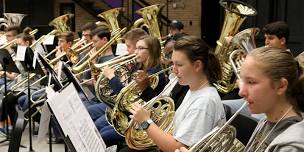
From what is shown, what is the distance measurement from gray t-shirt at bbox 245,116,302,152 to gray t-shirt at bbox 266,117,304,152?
0.08 meters

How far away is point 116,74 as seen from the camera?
346 cm

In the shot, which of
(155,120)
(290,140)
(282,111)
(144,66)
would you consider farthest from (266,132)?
(144,66)

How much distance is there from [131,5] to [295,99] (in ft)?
33.8

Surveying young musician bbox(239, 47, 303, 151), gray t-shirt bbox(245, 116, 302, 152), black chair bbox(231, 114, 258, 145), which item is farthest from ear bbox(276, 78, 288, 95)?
black chair bbox(231, 114, 258, 145)

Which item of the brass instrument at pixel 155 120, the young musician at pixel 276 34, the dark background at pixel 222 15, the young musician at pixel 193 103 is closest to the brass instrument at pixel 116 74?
the brass instrument at pixel 155 120

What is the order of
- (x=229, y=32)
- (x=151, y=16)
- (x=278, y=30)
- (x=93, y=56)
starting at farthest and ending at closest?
(x=151, y=16) → (x=93, y=56) → (x=229, y=32) → (x=278, y=30)

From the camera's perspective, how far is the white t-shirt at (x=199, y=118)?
6.98 feet

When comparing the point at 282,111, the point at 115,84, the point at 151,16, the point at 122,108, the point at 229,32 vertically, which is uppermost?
the point at 151,16

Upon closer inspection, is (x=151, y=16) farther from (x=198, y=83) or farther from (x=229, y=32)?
(x=198, y=83)

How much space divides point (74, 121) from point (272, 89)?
0.95m

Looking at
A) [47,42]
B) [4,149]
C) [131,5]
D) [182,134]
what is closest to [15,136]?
[182,134]

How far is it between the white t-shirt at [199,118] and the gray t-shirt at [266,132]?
1.35ft

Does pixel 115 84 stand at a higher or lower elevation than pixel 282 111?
lower

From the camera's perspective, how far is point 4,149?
4730 millimetres
